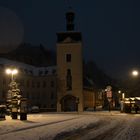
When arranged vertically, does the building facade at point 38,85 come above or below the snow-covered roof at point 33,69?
below

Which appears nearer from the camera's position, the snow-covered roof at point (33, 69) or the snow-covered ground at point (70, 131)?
the snow-covered ground at point (70, 131)

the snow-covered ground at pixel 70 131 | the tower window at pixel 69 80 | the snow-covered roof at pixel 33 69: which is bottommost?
the snow-covered ground at pixel 70 131

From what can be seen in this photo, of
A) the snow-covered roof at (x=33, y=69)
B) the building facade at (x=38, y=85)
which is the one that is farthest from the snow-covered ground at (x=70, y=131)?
the snow-covered roof at (x=33, y=69)

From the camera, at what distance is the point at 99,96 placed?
131625mm

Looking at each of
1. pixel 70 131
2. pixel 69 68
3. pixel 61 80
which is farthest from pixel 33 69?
pixel 70 131

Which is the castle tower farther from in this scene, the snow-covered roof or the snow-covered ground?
the snow-covered ground

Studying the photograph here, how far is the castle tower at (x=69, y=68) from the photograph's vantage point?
9150 cm

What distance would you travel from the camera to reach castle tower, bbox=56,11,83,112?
300 feet

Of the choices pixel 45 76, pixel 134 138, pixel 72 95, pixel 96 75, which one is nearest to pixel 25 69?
pixel 45 76

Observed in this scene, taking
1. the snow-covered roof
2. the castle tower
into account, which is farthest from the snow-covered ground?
the snow-covered roof

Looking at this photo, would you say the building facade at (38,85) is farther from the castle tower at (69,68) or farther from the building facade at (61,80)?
the castle tower at (69,68)

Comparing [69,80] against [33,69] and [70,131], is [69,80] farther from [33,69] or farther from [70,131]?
[70,131]

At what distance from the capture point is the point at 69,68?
92.7m

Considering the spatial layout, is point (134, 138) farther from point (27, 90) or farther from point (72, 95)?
point (27, 90)
